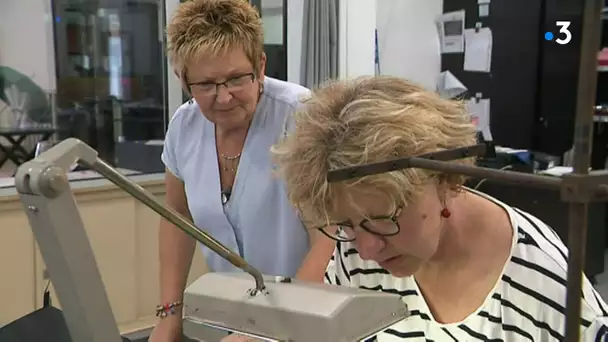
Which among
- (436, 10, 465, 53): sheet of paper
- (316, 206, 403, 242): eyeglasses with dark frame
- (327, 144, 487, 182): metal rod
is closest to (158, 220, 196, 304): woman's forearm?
(316, 206, 403, 242): eyeglasses with dark frame

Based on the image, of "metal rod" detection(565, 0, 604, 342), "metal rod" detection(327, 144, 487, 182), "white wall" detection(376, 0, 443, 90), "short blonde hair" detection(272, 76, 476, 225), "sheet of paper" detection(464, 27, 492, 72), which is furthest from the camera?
"white wall" detection(376, 0, 443, 90)

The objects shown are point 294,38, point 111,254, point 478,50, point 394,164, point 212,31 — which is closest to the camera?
point 394,164

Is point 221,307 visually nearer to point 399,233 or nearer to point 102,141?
point 399,233

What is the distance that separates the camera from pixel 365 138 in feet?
3.11

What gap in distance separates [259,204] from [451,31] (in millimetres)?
3395

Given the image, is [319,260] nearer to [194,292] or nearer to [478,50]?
[194,292]

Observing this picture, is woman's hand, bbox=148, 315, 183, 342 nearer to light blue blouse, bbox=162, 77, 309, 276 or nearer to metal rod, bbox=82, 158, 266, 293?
light blue blouse, bbox=162, 77, 309, 276

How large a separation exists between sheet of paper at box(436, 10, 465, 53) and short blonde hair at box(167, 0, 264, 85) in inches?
130

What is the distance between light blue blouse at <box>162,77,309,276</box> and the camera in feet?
4.99

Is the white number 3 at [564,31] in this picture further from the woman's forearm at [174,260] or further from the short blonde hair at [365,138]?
the short blonde hair at [365,138]

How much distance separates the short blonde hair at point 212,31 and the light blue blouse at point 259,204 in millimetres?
119

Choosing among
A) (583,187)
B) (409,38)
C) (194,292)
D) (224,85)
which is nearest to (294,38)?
(409,38)

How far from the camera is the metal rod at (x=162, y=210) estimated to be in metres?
0.66

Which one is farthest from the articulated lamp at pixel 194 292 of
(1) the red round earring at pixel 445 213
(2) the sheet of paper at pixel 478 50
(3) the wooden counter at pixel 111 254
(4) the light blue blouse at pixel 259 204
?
(2) the sheet of paper at pixel 478 50
